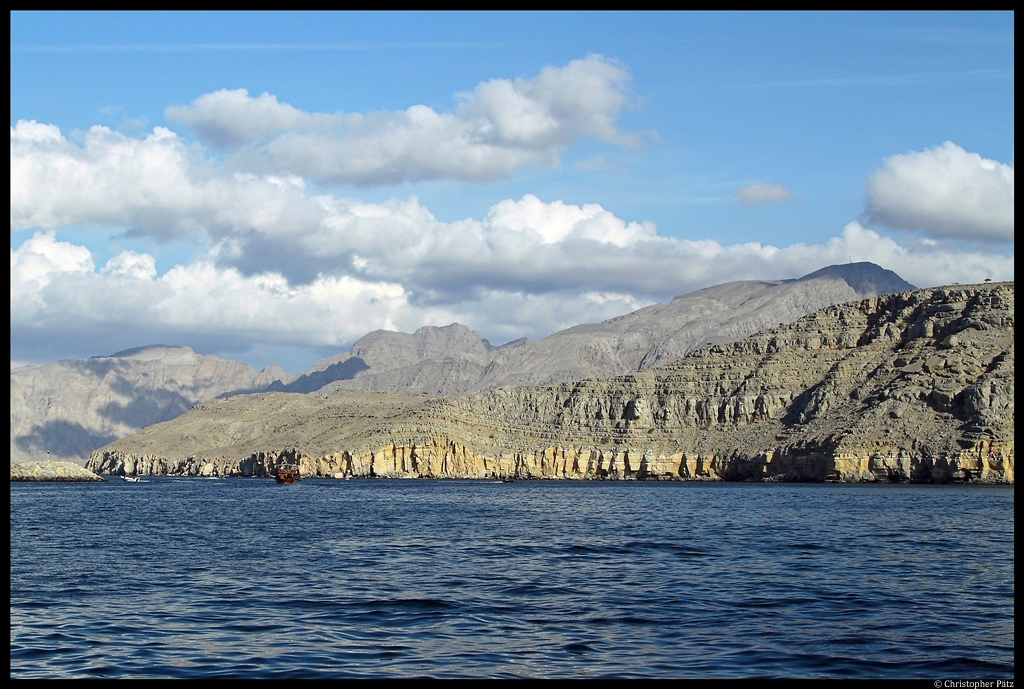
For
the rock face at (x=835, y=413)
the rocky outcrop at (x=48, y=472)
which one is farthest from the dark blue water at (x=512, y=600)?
the rocky outcrop at (x=48, y=472)

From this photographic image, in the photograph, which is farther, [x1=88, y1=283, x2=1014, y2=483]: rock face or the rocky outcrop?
the rocky outcrop

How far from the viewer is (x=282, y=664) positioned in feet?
72.8

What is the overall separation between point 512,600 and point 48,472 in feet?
537

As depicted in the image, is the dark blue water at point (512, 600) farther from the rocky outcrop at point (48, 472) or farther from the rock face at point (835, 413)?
the rocky outcrop at point (48, 472)

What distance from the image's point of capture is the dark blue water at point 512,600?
2273 centimetres

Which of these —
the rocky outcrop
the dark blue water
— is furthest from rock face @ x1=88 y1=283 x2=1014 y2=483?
the dark blue water

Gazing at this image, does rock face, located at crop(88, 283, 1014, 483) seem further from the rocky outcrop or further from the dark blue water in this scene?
the dark blue water

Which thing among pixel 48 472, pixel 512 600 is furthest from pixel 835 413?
pixel 512 600

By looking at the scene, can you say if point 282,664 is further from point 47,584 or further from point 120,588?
point 47,584

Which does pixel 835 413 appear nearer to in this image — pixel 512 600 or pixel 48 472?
pixel 48 472

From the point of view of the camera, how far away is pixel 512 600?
103 ft

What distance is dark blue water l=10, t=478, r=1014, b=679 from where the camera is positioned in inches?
895

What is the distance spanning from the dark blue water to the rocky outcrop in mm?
120796

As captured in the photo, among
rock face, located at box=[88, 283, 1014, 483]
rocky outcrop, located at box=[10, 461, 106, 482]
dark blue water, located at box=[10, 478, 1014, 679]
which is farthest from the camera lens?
rocky outcrop, located at box=[10, 461, 106, 482]
